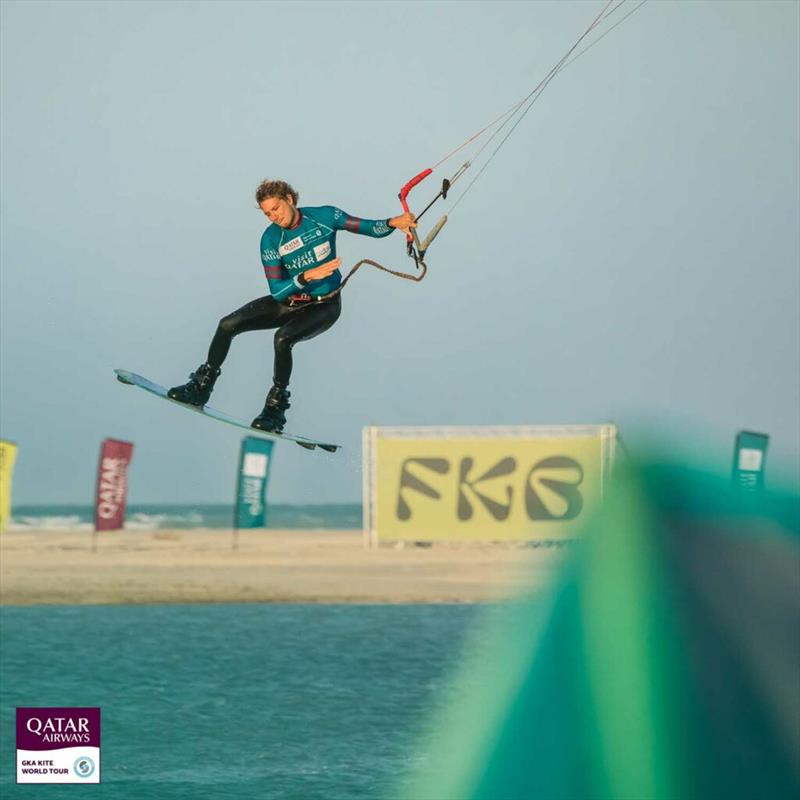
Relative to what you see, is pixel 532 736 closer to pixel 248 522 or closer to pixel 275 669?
pixel 275 669

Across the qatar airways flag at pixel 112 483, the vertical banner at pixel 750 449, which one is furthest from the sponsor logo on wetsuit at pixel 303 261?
the qatar airways flag at pixel 112 483

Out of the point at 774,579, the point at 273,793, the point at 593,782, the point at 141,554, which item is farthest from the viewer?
the point at 141,554

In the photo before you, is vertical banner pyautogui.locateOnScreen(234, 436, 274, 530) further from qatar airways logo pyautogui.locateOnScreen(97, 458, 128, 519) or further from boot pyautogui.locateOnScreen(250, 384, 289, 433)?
boot pyautogui.locateOnScreen(250, 384, 289, 433)

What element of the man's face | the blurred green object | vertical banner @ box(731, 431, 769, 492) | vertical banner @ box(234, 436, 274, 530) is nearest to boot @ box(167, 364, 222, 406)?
the man's face

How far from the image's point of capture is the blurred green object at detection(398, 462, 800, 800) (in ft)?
61.5

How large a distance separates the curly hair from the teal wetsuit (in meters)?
0.33

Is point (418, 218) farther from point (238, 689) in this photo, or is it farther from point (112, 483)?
point (112, 483)

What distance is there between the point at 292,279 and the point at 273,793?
67.5 ft

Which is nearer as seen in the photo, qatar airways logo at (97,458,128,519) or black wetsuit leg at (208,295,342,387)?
black wetsuit leg at (208,295,342,387)

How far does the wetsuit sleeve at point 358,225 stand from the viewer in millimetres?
18375

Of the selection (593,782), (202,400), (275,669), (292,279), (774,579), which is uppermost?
(292,279)

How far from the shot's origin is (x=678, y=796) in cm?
1928

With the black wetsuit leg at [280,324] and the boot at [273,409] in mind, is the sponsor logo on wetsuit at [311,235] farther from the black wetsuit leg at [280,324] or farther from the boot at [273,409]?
the boot at [273,409]

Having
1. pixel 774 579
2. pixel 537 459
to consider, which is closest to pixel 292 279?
pixel 774 579
